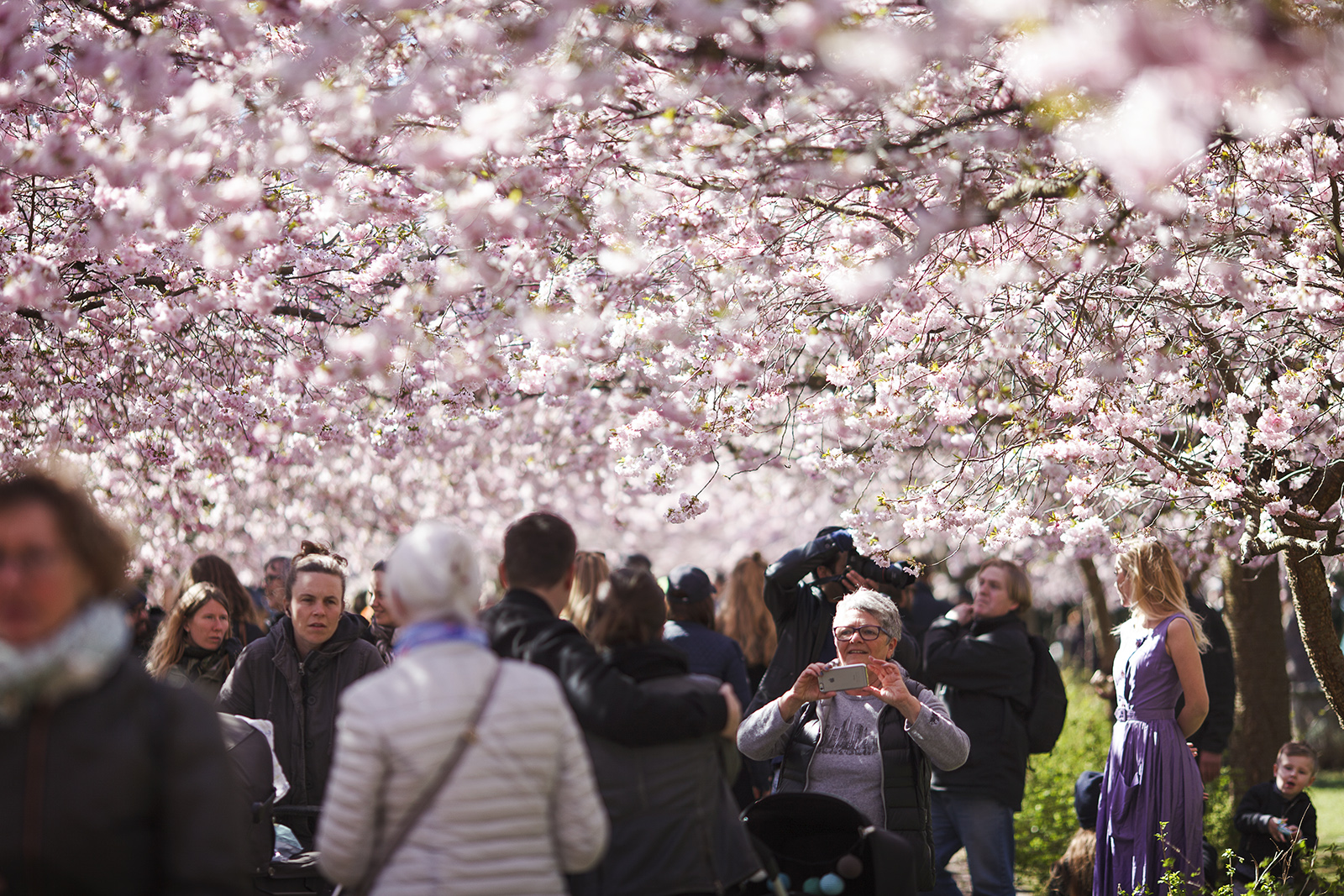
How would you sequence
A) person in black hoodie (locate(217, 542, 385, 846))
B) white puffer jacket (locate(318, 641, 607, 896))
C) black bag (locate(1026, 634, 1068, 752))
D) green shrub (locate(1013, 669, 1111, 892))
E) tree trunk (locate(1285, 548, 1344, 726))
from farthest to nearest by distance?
green shrub (locate(1013, 669, 1111, 892)) → black bag (locate(1026, 634, 1068, 752)) → tree trunk (locate(1285, 548, 1344, 726)) → person in black hoodie (locate(217, 542, 385, 846)) → white puffer jacket (locate(318, 641, 607, 896))

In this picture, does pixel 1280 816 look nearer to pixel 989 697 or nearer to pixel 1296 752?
pixel 1296 752

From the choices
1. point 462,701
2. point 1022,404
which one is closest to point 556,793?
point 462,701

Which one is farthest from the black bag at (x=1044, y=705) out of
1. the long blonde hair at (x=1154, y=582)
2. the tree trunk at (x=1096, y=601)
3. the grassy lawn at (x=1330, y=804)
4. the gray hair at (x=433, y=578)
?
the tree trunk at (x=1096, y=601)

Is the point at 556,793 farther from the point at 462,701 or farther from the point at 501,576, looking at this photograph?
the point at 501,576

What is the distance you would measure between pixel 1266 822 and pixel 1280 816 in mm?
167

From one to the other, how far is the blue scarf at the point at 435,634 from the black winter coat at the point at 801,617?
2.87 m

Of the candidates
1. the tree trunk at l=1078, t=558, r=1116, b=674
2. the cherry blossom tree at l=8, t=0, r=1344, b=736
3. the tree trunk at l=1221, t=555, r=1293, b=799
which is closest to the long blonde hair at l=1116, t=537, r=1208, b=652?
the cherry blossom tree at l=8, t=0, r=1344, b=736

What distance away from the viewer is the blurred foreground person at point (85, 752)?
2.32 m

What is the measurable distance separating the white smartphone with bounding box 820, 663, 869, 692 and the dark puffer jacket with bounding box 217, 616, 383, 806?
1.90 m

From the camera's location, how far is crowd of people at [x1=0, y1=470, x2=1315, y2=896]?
93.7 inches

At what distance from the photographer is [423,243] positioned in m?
6.45

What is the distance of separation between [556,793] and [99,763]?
3.34ft

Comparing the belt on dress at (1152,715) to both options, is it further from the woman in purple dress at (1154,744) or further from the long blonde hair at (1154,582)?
the long blonde hair at (1154,582)

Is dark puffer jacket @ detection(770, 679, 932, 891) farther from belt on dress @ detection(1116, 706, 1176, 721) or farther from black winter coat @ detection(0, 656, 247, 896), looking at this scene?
black winter coat @ detection(0, 656, 247, 896)
